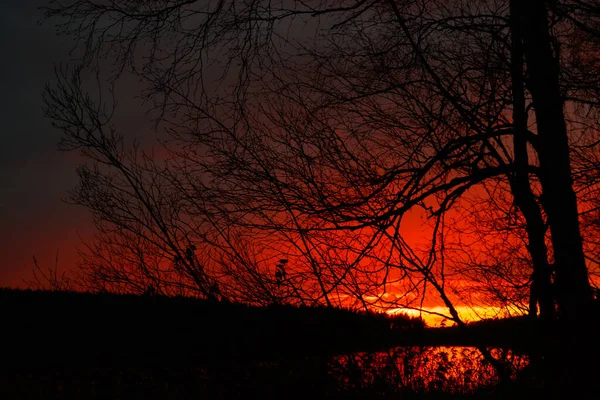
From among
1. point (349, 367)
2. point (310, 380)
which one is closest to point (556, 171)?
point (349, 367)

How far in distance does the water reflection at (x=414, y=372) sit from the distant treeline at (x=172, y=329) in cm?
19

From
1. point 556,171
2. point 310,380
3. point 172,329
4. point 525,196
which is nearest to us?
point 556,171

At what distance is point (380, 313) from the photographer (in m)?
5.89

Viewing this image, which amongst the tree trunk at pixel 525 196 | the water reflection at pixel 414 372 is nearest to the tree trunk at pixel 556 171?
the tree trunk at pixel 525 196

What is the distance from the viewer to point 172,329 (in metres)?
14.9

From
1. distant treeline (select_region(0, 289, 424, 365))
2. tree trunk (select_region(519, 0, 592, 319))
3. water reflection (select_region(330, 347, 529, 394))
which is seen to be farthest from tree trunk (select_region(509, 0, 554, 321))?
distant treeline (select_region(0, 289, 424, 365))

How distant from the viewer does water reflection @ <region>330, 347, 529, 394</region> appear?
5840 millimetres

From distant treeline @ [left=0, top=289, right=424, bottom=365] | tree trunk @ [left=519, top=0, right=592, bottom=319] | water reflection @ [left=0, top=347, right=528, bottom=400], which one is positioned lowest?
water reflection @ [left=0, top=347, right=528, bottom=400]

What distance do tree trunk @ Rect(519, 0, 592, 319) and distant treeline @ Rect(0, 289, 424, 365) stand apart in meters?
1.63

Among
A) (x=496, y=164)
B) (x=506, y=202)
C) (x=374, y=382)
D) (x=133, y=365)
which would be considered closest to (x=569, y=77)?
(x=496, y=164)

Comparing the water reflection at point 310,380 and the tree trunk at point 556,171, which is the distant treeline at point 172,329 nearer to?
the water reflection at point 310,380

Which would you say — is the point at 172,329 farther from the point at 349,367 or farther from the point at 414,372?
the point at 349,367

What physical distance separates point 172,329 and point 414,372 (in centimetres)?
913

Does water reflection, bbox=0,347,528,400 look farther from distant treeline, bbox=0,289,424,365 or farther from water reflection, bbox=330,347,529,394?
distant treeline, bbox=0,289,424,365
